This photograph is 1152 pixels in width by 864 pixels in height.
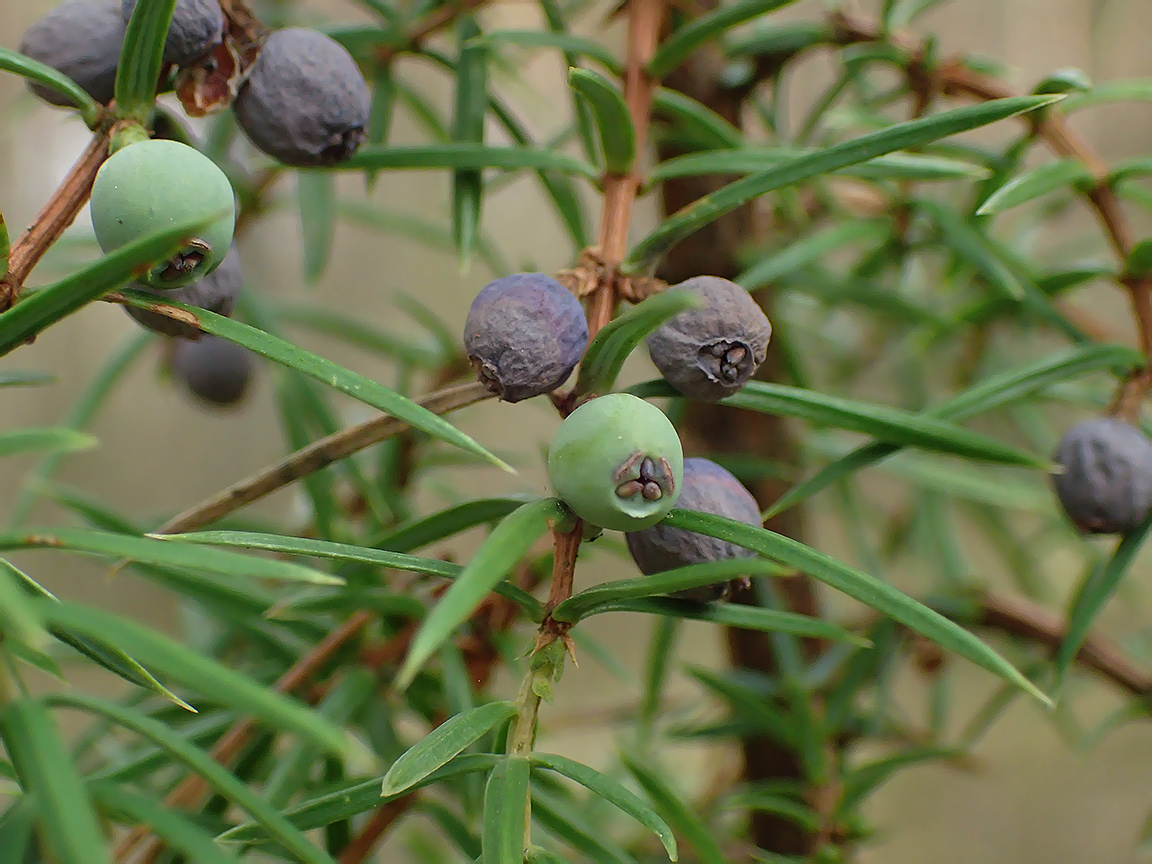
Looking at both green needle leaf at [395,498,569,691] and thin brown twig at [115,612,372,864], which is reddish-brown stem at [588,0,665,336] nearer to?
green needle leaf at [395,498,569,691]

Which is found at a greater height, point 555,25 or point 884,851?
point 884,851

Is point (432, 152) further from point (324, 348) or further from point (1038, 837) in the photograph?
point (1038, 837)

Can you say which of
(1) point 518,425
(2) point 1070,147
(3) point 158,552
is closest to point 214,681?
(3) point 158,552

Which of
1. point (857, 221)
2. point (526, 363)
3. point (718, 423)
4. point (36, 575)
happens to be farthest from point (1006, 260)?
point (36, 575)

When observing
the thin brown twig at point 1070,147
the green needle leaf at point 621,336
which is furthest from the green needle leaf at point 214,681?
the thin brown twig at point 1070,147

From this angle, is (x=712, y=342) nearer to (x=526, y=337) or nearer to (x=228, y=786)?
(x=526, y=337)

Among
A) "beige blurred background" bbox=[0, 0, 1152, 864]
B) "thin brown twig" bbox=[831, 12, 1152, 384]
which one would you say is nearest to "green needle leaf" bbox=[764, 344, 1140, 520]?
"thin brown twig" bbox=[831, 12, 1152, 384]

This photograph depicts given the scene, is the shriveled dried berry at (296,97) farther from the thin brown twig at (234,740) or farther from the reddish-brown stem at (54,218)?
the thin brown twig at (234,740)
